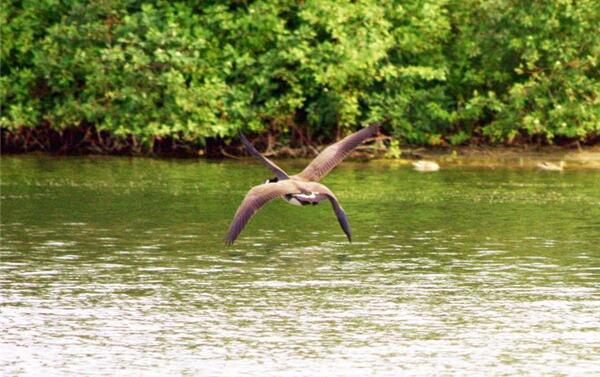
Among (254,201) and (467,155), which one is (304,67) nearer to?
(467,155)

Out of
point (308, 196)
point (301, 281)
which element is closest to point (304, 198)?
point (308, 196)

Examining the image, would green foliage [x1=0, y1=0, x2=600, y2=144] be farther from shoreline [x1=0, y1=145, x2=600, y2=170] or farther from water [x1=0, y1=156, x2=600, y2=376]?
water [x1=0, y1=156, x2=600, y2=376]

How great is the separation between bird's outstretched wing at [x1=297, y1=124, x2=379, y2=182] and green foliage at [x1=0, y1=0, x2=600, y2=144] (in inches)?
672

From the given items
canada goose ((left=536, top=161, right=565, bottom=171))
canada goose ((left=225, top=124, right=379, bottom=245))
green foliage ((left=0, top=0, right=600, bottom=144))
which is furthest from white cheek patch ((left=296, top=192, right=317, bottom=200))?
green foliage ((left=0, top=0, right=600, bottom=144))

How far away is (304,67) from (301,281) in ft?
66.1

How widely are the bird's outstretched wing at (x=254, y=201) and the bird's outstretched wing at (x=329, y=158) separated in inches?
40.3

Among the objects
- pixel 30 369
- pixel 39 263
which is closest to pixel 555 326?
pixel 30 369

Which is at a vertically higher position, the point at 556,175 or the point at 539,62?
the point at 539,62

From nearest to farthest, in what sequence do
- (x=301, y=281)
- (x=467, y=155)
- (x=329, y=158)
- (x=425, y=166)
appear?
1. (x=301, y=281)
2. (x=329, y=158)
3. (x=425, y=166)
4. (x=467, y=155)

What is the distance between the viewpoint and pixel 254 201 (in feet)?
64.8

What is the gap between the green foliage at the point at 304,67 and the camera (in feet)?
132

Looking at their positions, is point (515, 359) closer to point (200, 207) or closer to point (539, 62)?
point (200, 207)

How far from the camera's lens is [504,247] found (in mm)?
24391

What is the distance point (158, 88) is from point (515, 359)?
26.2 meters
